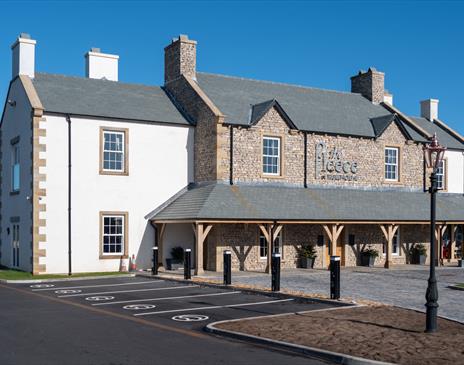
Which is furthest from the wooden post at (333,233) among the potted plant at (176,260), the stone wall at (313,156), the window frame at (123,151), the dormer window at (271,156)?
the window frame at (123,151)

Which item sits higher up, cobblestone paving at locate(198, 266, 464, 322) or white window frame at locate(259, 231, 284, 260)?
white window frame at locate(259, 231, 284, 260)

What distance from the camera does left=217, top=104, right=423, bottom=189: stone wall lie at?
28.7 m

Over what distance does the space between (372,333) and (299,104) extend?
22221 millimetres

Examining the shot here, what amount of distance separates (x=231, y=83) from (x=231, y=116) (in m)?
4.70

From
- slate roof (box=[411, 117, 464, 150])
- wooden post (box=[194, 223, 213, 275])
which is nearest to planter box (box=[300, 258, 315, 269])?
wooden post (box=[194, 223, 213, 275])

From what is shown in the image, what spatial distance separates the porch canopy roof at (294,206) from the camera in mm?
26516

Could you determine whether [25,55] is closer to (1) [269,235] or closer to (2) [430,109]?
(1) [269,235]

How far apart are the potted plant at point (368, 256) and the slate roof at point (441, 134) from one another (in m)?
9.34

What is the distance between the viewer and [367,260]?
1234 inches

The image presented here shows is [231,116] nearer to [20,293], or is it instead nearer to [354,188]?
[354,188]

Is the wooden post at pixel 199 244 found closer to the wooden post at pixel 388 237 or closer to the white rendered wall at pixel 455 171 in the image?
the wooden post at pixel 388 237

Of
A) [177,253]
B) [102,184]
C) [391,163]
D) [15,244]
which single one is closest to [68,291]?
[102,184]

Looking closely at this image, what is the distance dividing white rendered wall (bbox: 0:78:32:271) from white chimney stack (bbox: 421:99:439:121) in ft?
81.9

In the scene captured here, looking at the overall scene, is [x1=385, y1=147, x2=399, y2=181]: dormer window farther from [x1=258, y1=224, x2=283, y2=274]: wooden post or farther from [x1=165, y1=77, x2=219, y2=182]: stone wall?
[x1=165, y1=77, x2=219, y2=182]: stone wall
